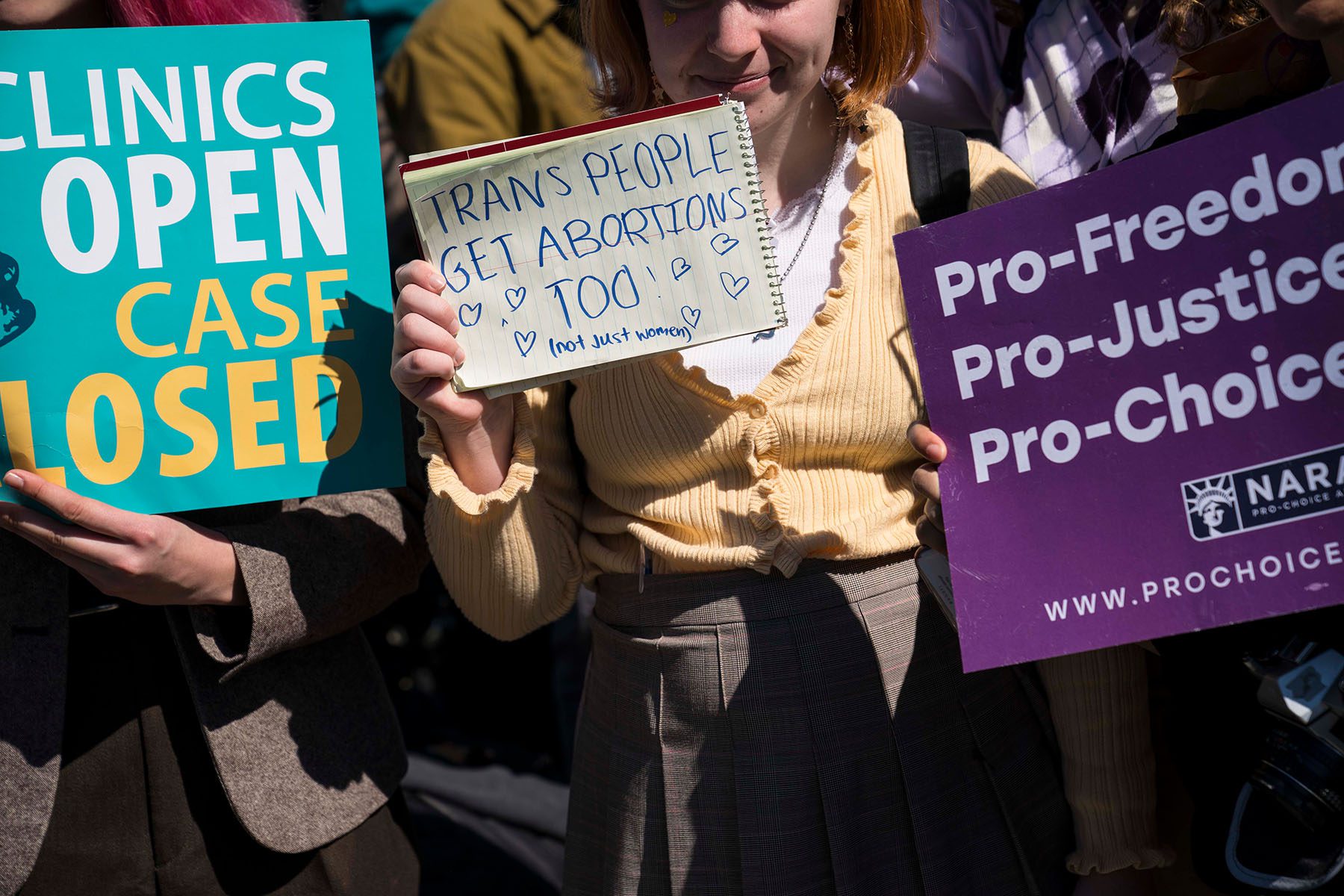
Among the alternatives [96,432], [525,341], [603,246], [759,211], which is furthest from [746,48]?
[96,432]

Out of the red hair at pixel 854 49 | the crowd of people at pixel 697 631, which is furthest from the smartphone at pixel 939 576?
the red hair at pixel 854 49

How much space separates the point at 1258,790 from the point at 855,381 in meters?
0.68

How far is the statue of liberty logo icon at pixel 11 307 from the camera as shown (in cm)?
153

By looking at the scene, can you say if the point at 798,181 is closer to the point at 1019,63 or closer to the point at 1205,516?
the point at 1019,63

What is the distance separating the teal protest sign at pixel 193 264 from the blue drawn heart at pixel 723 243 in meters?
0.45

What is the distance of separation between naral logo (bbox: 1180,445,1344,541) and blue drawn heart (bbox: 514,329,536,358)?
0.78 meters

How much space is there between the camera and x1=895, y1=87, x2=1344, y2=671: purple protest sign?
1.24 metres

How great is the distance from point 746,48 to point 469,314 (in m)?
0.50

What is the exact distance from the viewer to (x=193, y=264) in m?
1.57

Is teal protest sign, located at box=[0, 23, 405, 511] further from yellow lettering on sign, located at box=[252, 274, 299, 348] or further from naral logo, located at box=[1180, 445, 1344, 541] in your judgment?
naral logo, located at box=[1180, 445, 1344, 541]

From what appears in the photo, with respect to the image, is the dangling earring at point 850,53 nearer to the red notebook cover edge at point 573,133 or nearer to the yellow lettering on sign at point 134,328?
the red notebook cover edge at point 573,133

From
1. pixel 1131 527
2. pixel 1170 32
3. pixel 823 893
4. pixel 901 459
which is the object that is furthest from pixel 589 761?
pixel 1170 32

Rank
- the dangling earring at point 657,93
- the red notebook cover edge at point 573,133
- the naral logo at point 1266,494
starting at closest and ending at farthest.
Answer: the naral logo at point 1266,494, the red notebook cover edge at point 573,133, the dangling earring at point 657,93

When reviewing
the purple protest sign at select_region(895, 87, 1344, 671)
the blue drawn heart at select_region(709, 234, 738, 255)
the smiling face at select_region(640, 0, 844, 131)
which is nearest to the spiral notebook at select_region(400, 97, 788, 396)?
the blue drawn heart at select_region(709, 234, 738, 255)
